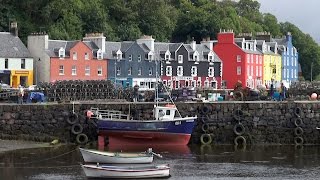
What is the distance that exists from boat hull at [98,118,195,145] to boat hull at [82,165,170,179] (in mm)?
12549

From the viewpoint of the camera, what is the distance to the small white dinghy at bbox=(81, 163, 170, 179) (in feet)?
113

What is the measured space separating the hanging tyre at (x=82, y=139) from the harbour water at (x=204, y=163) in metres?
1.54

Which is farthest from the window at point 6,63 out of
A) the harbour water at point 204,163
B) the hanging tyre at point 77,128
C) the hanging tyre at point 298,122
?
the hanging tyre at point 298,122

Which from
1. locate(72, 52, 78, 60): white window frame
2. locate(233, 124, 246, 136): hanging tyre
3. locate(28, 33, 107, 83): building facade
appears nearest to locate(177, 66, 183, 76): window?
locate(28, 33, 107, 83): building facade

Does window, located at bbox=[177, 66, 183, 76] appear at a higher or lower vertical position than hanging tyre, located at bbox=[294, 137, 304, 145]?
higher

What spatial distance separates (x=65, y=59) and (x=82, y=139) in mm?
27850

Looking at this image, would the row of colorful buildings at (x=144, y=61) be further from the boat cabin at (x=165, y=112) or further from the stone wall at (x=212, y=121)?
the boat cabin at (x=165, y=112)

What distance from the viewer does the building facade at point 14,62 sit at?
72.6 m

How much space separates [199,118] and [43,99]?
12211 millimetres

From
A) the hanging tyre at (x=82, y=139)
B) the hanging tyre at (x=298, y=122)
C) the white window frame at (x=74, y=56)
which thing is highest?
the white window frame at (x=74, y=56)

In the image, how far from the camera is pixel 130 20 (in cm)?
10900

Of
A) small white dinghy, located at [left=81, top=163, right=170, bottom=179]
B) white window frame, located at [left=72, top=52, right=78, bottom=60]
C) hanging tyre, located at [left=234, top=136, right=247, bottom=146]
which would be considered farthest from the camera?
white window frame, located at [left=72, top=52, right=78, bottom=60]

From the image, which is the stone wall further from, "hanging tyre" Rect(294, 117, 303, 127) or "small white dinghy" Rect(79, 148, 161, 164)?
"small white dinghy" Rect(79, 148, 161, 164)

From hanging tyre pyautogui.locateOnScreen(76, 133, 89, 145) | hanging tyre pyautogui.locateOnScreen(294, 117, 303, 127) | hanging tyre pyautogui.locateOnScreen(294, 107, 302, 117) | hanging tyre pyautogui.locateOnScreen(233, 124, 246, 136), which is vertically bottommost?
hanging tyre pyautogui.locateOnScreen(76, 133, 89, 145)
